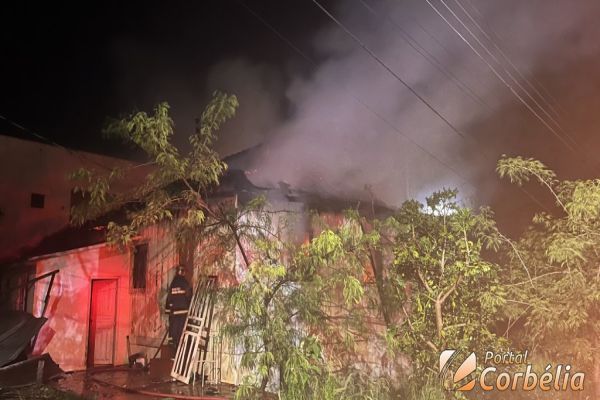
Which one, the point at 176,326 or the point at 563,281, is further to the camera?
the point at 176,326

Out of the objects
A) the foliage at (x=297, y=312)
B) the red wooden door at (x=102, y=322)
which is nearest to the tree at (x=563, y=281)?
the foliage at (x=297, y=312)

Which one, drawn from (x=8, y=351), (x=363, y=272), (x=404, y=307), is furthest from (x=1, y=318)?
(x=404, y=307)

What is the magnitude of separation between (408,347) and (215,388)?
3.48 m

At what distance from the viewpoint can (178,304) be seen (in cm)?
962

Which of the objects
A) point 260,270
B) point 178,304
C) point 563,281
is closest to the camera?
point 260,270

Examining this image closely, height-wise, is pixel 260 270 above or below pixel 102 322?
above

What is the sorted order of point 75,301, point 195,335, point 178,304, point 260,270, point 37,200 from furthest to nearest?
1. point 37,200
2. point 75,301
3. point 178,304
4. point 195,335
5. point 260,270

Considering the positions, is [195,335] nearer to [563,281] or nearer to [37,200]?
[563,281]

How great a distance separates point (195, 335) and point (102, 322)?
4336mm

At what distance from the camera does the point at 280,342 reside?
602cm

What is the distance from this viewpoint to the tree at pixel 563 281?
21.0ft

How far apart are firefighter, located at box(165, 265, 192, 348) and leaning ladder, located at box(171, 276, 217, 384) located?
47 centimetres

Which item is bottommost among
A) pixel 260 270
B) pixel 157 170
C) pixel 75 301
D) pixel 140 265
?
pixel 75 301

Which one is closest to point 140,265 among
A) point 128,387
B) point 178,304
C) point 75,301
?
point 75,301
